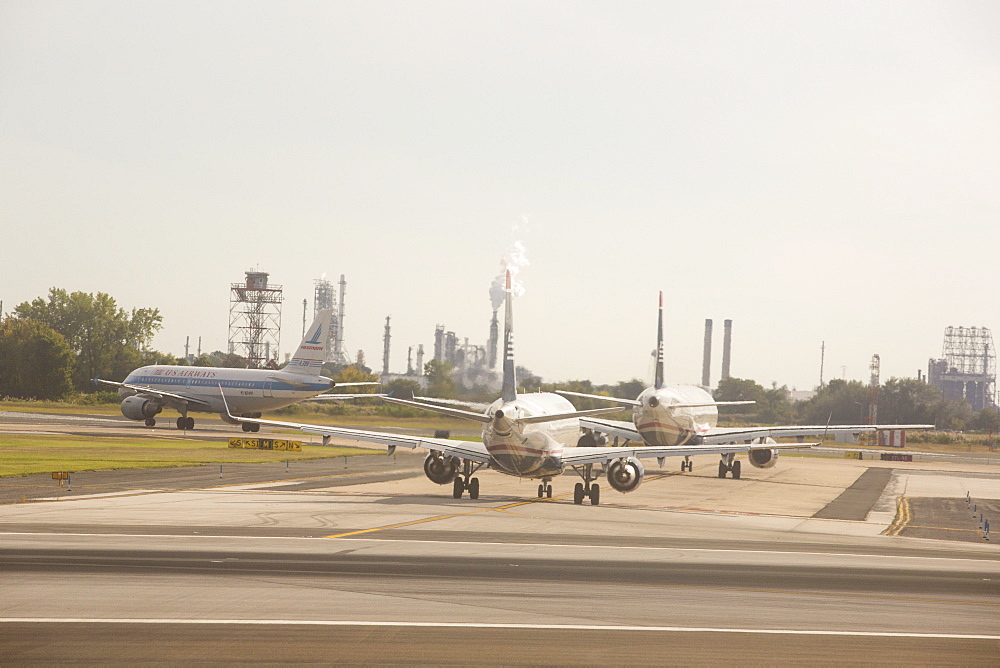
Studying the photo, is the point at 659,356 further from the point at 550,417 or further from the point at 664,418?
the point at 550,417

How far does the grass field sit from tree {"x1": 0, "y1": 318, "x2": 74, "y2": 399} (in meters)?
65.1

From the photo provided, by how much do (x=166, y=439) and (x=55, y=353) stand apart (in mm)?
64914

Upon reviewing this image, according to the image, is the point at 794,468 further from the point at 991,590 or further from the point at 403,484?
the point at 991,590

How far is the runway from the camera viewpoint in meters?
14.4

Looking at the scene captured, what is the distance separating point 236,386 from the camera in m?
85.9

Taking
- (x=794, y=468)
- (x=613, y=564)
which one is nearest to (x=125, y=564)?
(x=613, y=564)

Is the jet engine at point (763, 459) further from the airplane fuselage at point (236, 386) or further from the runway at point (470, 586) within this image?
the airplane fuselage at point (236, 386)

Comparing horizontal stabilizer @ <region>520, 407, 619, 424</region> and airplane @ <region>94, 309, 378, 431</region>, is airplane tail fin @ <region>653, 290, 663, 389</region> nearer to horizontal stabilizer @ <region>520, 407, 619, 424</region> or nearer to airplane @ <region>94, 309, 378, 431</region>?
horizontal stabilizer @ <region>520, 407, 619, 424</region>

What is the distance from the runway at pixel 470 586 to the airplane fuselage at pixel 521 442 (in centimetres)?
168

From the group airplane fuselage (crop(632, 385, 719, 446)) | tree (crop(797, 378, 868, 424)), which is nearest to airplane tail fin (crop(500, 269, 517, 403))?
A: airplane fuselage (crop(632, 385, 719, 446))

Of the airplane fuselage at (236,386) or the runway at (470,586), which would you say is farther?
the airplane fuselage at (236,386)

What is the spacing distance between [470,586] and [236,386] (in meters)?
70.4

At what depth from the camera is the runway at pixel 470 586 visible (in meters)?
14.4

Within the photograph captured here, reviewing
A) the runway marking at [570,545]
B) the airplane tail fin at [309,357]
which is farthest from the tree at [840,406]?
the runway marking at [570,545]
